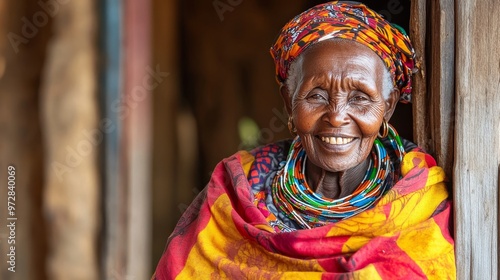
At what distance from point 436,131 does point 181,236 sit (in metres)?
0.95

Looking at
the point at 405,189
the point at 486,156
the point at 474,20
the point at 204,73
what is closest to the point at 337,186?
the point at 405,189

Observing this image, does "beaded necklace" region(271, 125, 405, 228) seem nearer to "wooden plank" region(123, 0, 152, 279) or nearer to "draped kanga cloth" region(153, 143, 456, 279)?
"draped kanga cloth" region(153, 143, 456, 279)

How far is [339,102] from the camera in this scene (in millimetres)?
2510

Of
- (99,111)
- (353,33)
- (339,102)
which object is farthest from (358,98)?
(99,111)

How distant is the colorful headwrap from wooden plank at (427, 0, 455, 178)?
0.38ft

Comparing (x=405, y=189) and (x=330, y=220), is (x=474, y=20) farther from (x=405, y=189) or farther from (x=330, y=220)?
(x=330, y=220)

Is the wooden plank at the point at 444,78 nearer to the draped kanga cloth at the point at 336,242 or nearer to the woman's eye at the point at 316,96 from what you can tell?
the draped kanga cloth at the point at 336,242

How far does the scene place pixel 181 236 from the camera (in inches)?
108

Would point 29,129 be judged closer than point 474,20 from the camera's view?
No

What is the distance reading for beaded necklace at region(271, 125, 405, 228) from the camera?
2561mm

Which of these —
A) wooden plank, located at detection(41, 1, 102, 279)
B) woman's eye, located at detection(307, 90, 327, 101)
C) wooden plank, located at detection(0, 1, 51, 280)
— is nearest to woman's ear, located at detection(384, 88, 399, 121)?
woman's eye, located at detection(307, 90, 327, 101)

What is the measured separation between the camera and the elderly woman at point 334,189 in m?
2.34

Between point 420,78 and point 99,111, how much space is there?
7.12 feet

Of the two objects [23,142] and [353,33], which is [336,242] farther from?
[23,142]
